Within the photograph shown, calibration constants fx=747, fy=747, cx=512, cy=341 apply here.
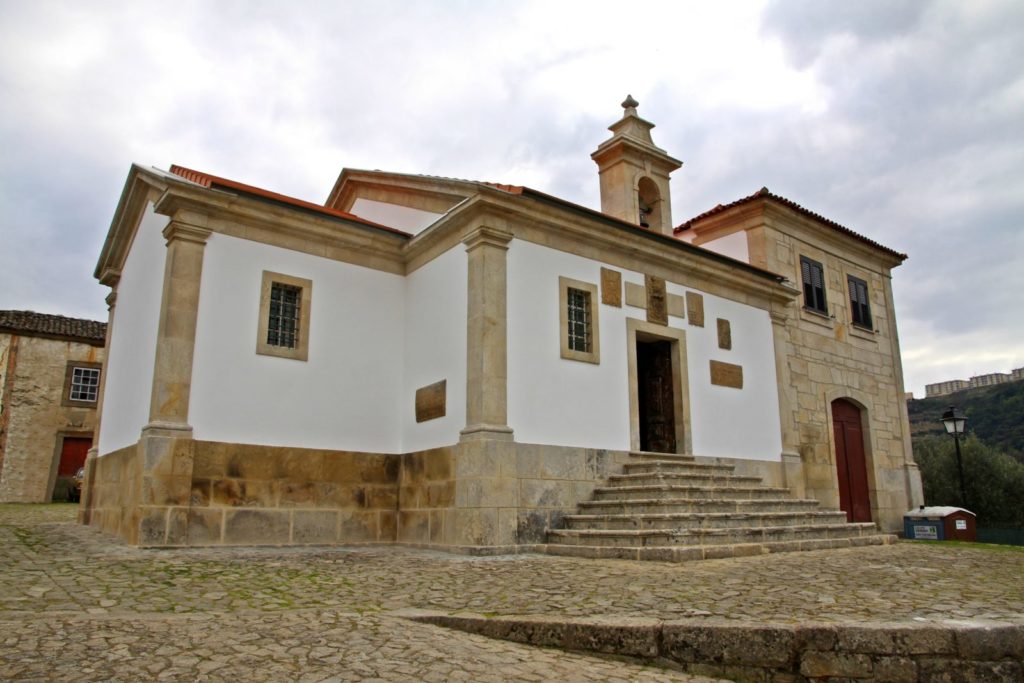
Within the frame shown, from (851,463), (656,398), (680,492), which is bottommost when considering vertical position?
(680,492)

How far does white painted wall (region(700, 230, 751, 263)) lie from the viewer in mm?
16047

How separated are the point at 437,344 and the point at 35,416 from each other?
754 inches

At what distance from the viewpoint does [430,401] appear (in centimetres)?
1084

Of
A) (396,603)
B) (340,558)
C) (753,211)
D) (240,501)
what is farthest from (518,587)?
(753,211)

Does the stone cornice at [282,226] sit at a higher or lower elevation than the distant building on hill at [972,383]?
lower

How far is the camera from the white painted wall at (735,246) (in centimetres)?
1605

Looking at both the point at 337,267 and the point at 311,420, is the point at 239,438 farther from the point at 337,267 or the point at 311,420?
the point at 337,267

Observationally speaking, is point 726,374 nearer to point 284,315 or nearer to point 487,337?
point 487,337

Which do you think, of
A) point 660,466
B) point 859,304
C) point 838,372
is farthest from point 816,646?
point 859,304

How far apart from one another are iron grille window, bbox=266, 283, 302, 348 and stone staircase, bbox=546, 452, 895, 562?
462cm

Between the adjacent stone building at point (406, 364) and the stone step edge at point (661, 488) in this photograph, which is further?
the stone step edge at point (661, 488)

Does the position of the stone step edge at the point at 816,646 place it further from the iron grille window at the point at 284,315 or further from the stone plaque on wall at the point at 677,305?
the stone plaque on wall at the point at 677,305

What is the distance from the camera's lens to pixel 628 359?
38.4ft

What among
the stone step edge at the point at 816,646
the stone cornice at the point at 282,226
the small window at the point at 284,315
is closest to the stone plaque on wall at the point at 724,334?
the stone cornice at the point at 282,226
